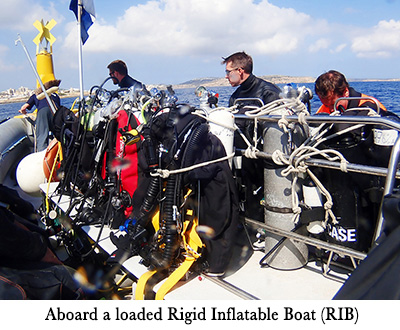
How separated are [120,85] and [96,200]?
7.20ft

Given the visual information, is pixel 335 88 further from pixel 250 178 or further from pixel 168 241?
pixel 168 241

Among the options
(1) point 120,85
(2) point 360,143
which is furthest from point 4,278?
(1) point 120,85

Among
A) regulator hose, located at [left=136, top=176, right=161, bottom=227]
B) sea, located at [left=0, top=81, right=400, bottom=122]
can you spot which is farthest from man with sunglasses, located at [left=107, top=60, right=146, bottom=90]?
regulator hose, located at [left=136, top=176, right=161, bottom=227]

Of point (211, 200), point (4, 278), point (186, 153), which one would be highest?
point (186, 153)

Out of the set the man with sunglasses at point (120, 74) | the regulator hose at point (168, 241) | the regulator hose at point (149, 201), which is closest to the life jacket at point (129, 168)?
the regulator hose at point (149, 201)

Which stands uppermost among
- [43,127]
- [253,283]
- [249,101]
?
[249,101]

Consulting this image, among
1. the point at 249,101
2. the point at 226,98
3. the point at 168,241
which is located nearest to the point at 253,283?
the point at 168,241

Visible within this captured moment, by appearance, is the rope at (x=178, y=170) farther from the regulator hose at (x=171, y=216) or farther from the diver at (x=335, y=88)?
the diver at (x=335, y=88)

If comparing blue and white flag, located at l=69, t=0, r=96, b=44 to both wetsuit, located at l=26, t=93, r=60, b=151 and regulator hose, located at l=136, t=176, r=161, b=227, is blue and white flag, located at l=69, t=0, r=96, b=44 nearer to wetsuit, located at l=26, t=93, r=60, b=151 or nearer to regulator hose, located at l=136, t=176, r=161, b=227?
wetsuit, located at l=26, t=93, r=60, b=151

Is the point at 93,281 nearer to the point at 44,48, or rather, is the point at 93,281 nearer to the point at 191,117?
the point at 191,117

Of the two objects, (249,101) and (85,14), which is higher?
(85,14)

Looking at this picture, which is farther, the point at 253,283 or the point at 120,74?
the point at 120,74

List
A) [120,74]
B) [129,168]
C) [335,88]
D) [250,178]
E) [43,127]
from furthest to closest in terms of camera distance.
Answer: [43,127] < [120,74] < [129,168] < [250,178] < [335,88]

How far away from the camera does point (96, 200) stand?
10.3 ft
